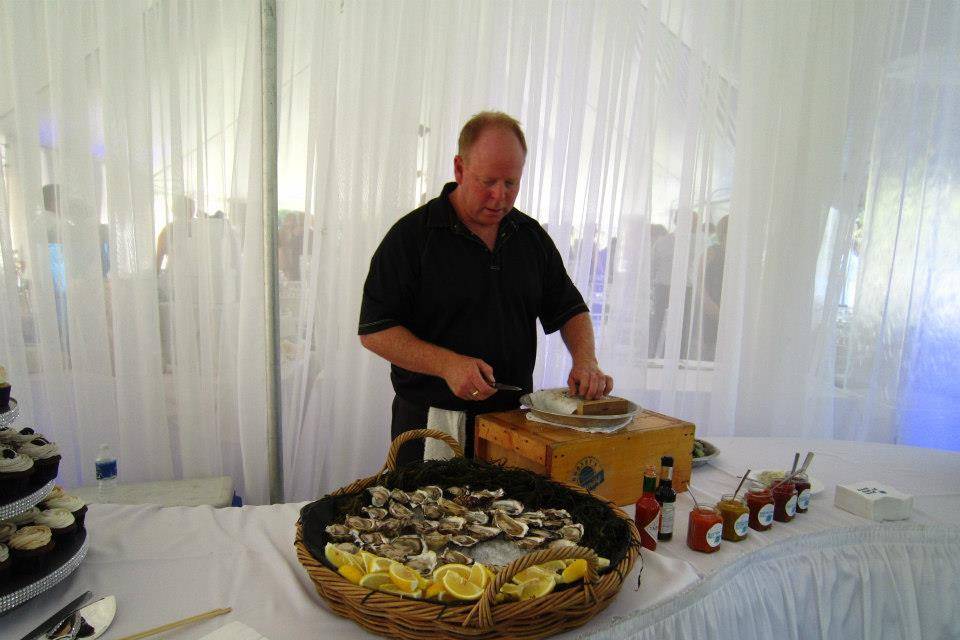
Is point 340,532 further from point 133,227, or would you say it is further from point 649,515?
point 133,227

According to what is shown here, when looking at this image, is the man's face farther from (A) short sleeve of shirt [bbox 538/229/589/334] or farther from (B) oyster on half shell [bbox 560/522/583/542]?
(B) oyster on half shell [bbox 560/522/583/542]

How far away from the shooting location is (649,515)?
40.7 inches

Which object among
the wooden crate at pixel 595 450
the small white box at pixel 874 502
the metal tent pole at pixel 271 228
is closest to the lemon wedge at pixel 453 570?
the wooden crate at pixel 595 450

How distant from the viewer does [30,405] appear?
6.72 feet

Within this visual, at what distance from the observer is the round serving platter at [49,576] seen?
728 mm

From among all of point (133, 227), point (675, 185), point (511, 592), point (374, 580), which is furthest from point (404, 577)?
point (675, 185)

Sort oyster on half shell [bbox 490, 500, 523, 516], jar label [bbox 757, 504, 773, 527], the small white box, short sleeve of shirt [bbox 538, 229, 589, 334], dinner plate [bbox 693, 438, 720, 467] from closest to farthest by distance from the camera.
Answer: oyster on half shell [bbox 490, 500, 523, 516] → jar label [bbox 757, 504, 773, 527] → the small white box → dinner plate [bbox 693, 438, 720, 467] → short sleeve of shirt [bbox 538, 229, 589, 334]

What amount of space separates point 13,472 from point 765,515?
134cm

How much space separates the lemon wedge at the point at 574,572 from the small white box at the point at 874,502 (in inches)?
35.2

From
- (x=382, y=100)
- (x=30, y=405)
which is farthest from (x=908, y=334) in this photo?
(x=30, y=405)

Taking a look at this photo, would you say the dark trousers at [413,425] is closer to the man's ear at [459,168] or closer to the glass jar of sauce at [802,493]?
the man's ear at [459,168]

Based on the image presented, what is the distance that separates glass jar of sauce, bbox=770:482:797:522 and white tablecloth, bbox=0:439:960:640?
0.9 inches

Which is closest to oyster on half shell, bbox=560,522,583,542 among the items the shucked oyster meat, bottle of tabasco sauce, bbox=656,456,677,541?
the shucked oyster meat

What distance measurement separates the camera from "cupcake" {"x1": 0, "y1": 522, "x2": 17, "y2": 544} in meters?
0.79
